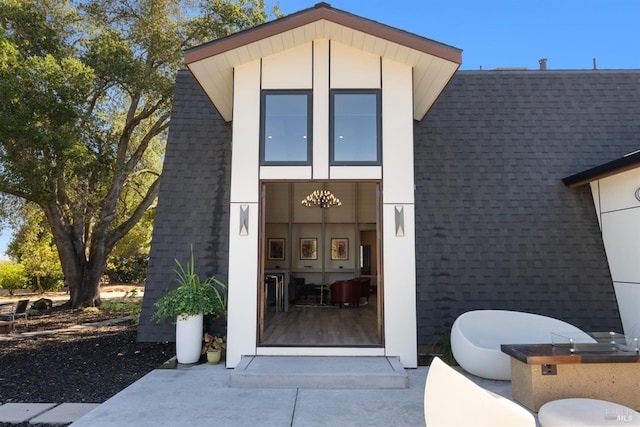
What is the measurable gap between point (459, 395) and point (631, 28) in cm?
1938

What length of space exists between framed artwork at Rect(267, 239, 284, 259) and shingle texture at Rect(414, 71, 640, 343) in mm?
6354

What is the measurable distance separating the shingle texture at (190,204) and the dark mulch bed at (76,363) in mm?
475

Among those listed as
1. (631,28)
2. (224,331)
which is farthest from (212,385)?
(631,28)

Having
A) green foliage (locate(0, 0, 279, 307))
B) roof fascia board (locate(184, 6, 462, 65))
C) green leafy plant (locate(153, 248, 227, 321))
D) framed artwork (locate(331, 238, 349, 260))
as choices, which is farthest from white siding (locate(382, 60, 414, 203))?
framed artwork (locate(331, 238, 349, 260))

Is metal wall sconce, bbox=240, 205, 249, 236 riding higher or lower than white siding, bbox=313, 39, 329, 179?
lower

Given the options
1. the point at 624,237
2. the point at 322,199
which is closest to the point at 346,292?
the point at 322,199

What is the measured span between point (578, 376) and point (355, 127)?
3657mm

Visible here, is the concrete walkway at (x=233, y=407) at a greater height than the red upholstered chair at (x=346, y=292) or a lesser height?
lesser

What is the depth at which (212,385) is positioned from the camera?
15.1 feet

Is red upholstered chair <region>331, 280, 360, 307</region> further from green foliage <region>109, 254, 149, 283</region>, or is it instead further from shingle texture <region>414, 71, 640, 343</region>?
green foliage <region>109, 254, 149, 283</region>

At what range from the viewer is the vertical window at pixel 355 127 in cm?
545

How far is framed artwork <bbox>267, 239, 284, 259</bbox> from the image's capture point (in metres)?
12.3

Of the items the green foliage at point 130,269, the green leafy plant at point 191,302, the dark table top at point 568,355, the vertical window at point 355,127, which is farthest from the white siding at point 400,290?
the green foliage at point 130,269

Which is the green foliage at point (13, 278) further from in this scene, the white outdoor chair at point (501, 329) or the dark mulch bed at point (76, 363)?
the white outdoor chair at point (501, 329)
